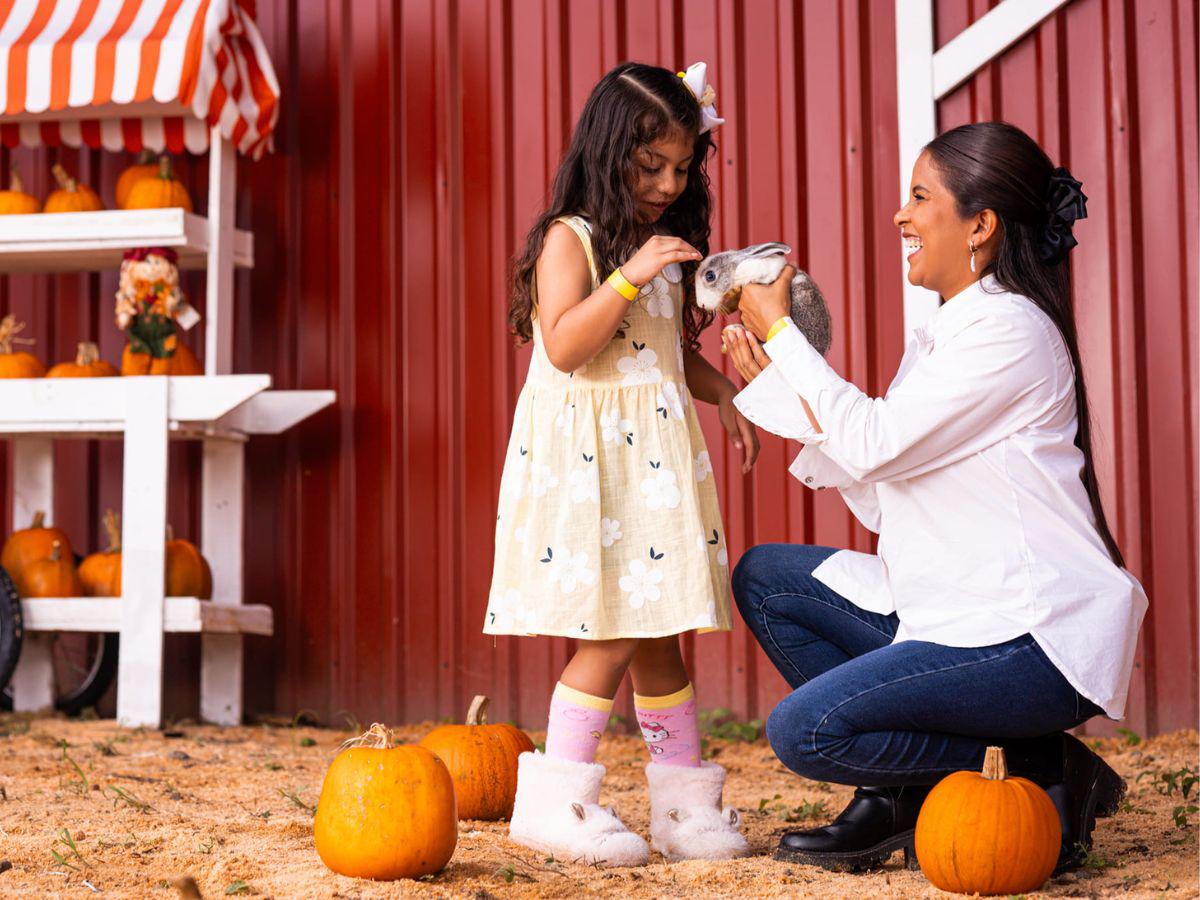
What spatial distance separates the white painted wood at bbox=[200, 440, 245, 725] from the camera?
4.97 metres

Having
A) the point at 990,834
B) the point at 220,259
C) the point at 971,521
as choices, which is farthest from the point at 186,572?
the point at 990,834

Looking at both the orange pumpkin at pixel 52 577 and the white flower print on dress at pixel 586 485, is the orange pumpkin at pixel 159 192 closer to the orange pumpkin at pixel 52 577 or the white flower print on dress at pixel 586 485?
the orange pumpkin at pixel 52 577

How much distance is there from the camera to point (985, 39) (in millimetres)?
4465

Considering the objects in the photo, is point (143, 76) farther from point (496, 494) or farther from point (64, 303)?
A: point (496, 494)

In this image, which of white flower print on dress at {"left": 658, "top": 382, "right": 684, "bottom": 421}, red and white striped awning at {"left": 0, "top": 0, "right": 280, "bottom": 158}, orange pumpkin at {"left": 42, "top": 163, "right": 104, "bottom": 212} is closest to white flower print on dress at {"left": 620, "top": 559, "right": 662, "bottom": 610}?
white flower print on dress at {"left": 658, "top": 382, "right": 684, "bottom": 421}

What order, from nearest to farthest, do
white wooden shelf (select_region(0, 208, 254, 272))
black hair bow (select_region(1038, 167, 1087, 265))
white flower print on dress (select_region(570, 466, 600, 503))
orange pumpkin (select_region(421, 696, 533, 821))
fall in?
black hair bow (select_region(1038, 167, 1087, 265)) < white flower print on dress (select_region(570, 466, 600, 503)) < orange pumpkin (select_region(421, 696, 533, 821)) < white wooden shelf (select_region(0, 208, 254, 272))

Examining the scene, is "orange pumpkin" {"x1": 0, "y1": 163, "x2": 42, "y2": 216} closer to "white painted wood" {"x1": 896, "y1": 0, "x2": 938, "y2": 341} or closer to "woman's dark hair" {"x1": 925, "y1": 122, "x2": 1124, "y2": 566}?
"white painted wood" {"x1": 896, "y1": 0, "x2": 938, "y2": 341}

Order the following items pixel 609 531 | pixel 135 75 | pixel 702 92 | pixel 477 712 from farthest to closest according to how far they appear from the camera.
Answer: pixel 135 75 → pixel 477 712 → pixel 702 92 → pixel 609 531

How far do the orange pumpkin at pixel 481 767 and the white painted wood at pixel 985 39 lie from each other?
8.76 feet

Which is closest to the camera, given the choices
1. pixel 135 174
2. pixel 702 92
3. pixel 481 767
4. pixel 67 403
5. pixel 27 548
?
pixel 702 92

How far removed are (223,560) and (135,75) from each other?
1752mm

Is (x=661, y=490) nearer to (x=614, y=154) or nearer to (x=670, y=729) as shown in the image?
(x=670, y=729)

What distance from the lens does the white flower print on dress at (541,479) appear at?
285 centimetres

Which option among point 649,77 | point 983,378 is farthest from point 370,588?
point 983,378
